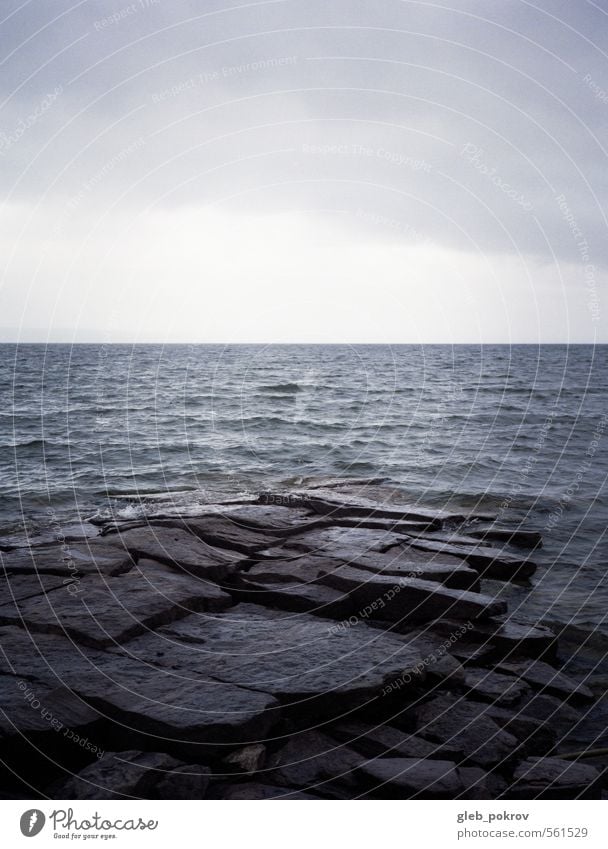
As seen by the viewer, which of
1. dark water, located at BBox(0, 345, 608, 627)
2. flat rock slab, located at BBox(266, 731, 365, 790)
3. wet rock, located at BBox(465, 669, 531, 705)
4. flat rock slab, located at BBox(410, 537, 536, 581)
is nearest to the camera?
flat rock slab, located at BBox(266, 731, 365, 790)

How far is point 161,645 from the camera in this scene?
5906 millimetres

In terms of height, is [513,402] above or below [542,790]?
above

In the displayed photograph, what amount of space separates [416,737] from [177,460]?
1536 cm

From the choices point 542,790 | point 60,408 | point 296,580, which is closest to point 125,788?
point 542,790

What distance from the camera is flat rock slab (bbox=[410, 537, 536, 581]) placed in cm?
898

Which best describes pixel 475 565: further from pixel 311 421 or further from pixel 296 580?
pixel 311 421

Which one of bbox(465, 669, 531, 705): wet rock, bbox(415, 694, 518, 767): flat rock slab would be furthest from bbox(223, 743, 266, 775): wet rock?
bbox(465, 669, 531, 705): wet rock

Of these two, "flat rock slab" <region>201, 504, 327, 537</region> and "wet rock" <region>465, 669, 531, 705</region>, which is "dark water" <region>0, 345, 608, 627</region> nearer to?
"flat rock slab" <region>201, 504, 327, 537</region>

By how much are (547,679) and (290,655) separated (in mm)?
2578

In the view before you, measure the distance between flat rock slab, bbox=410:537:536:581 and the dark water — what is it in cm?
29

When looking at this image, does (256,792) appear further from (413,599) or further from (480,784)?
(413,599)

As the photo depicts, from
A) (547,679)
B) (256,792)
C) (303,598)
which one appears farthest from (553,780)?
(303,598)

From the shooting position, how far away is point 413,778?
435 cm

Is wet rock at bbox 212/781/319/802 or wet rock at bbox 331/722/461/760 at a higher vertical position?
wet rock at bbox 331/722/461/760
